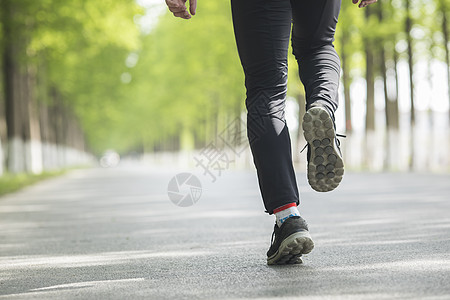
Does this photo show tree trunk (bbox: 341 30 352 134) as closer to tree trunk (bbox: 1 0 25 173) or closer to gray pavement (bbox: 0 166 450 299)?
tree trunk (bbox: 1 0 25 173)

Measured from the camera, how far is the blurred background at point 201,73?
74.0 ft

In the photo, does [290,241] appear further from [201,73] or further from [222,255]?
[201,73]

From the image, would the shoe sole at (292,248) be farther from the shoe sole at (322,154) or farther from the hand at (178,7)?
the hand at (178,7)

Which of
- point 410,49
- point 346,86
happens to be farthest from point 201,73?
point 410,49

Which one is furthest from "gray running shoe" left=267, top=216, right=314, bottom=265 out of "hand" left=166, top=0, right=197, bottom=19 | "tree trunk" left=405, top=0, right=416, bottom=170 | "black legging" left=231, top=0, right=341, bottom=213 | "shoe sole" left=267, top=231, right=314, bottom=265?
"tree trunk" left=405, top=0, right=416, bottom=170

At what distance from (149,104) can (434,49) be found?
3270 cm

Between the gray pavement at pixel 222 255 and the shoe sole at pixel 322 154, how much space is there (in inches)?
16.0

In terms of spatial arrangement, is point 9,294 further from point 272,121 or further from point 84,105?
point 84,105

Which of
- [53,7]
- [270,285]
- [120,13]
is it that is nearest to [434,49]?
[120,13]

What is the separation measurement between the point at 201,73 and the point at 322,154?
37925 mm

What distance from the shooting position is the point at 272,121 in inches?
140

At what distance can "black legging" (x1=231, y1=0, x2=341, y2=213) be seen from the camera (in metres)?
3.48

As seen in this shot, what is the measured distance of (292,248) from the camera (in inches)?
132

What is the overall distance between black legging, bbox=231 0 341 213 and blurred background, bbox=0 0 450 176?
56.2 feet
